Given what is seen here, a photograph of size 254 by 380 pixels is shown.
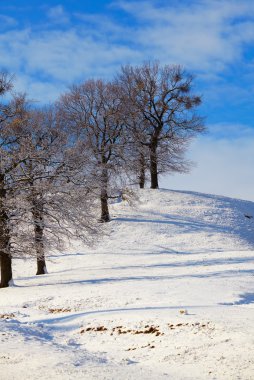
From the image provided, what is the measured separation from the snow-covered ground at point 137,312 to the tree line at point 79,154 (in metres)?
2.52

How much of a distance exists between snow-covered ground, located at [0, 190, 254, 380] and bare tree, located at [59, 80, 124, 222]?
6.72m

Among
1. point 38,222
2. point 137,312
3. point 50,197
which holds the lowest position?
point 137,312

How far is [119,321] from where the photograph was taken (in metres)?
11.5

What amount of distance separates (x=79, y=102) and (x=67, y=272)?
62.6ft

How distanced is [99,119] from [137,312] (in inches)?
1100

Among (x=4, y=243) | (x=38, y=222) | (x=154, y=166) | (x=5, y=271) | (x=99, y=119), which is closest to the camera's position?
(x=4, y=243)

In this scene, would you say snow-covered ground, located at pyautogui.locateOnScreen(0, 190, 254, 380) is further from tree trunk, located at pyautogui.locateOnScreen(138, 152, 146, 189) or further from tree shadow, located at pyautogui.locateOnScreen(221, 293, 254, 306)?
tree trunk, located at pyautogui.locateOnScreen(138, 152, 146, 189)

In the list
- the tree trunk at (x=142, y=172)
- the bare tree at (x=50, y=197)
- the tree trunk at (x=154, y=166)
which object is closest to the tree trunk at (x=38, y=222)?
the bare tree at (x=50, y=197)

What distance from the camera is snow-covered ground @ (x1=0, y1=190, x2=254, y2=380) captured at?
26.3 feet

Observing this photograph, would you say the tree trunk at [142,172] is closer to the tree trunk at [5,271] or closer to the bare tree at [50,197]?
the bare tree at [50,197]

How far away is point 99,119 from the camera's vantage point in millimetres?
38344

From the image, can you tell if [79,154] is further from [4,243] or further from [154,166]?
[154,166]

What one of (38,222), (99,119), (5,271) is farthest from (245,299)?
(99,119)

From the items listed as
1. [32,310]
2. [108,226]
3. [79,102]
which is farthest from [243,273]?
[79,102]
